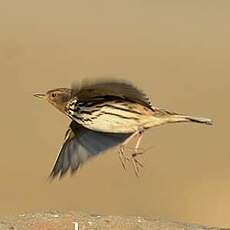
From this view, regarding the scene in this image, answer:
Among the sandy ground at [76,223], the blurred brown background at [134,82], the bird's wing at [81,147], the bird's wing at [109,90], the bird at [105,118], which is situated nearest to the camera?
the bird's wing at [109,90]

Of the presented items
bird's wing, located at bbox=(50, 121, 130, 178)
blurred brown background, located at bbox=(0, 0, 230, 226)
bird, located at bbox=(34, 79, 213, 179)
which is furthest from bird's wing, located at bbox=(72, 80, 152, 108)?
blurred brown background, located at bbox=(0, 0, 230, 226)

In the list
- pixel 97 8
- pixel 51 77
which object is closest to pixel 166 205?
pixel 51 77

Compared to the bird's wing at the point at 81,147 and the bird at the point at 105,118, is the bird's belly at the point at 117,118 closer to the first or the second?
the bird at the point at 105,118

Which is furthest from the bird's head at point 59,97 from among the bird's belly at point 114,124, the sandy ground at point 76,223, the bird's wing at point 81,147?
the sandy ground at point 76,223

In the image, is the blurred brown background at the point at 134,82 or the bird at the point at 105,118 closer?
the bird at the point at 105,118

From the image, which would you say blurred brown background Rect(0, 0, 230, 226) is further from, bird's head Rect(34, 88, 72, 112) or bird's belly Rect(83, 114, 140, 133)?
bird's belly Rect(83, 114, 140, 133)

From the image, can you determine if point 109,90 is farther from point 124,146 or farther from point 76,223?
point 76,223

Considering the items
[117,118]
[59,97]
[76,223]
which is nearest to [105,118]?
[117,118]
